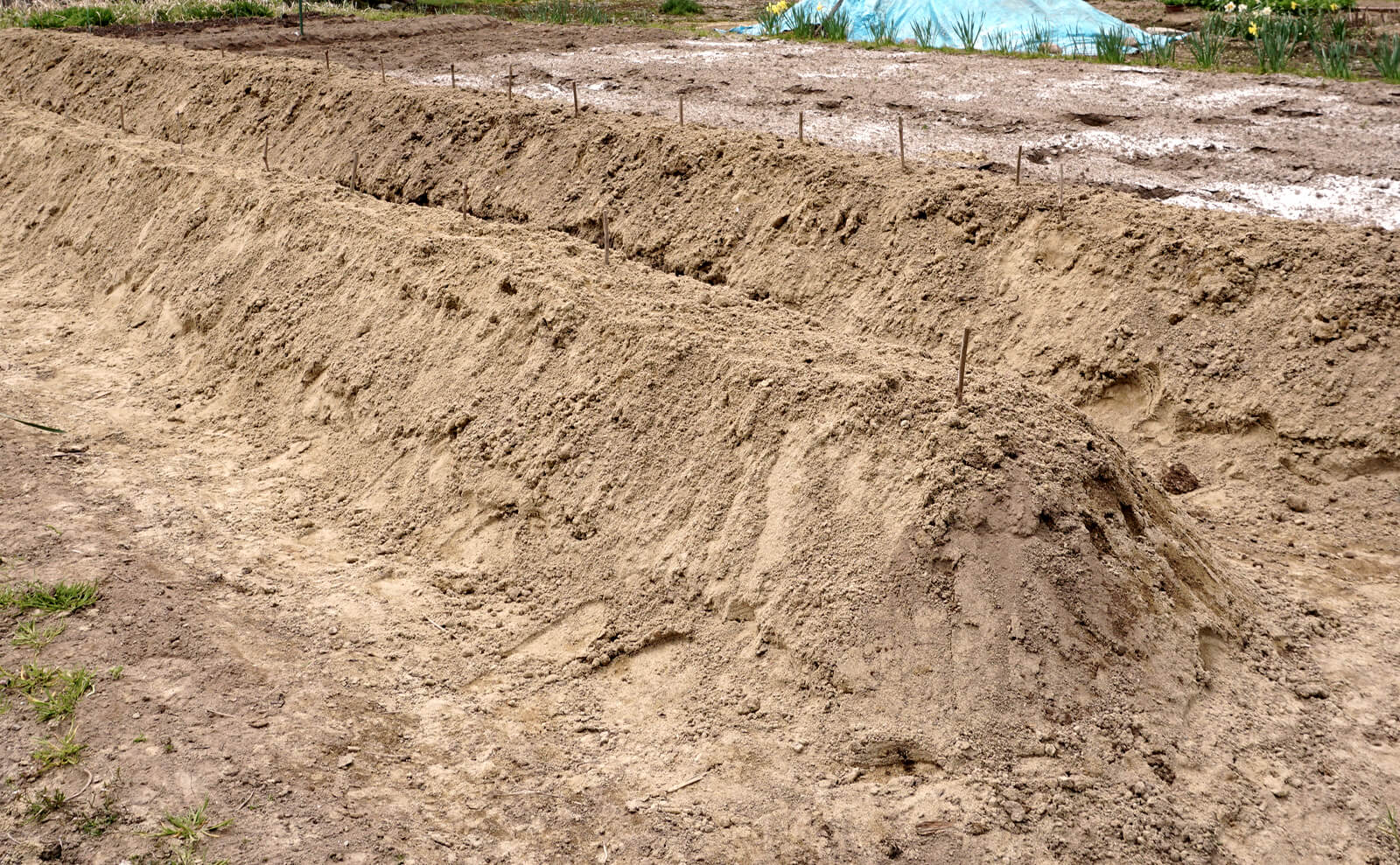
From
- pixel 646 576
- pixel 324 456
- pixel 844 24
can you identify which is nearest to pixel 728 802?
pixel 646 576

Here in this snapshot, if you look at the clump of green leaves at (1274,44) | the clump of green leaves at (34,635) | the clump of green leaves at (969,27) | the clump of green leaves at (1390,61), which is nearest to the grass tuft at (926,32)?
the clump of green leaves at (969,27)

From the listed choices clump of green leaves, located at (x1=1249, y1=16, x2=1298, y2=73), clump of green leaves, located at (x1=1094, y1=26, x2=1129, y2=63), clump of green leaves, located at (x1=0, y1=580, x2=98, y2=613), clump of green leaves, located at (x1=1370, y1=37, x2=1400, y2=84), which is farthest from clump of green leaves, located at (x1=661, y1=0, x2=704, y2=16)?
clump of green leaves, located at (x1=0, y1=580, x2=98, y2=613)

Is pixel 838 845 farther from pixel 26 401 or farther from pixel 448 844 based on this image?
pixel 26 401

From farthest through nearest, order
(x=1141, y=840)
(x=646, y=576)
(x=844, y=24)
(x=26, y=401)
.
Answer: (x=844, y=24) → (x=26, y=401) → (x=646, y=576) → (x=1141, y=840)

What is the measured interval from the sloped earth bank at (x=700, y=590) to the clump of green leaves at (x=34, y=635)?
9 centimetres

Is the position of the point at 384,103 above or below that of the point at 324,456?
above

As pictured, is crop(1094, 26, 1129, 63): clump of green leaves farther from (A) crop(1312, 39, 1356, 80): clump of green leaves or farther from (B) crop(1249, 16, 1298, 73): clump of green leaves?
(A) crop(1312, 39, 1356, 80): clump of green leaves

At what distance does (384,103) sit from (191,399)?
3282mm

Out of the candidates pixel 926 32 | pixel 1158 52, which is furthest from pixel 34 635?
pixel 926 32

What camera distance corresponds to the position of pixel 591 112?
25.7 ft

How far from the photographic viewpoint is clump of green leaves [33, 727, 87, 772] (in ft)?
10.6

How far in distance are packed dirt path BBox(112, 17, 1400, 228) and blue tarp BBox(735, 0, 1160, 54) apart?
0.97 m

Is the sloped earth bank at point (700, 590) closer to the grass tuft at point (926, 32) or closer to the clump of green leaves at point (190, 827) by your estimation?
the clump of green leaves at point (190, 827)

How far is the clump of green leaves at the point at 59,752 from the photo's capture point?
10.6 feet
